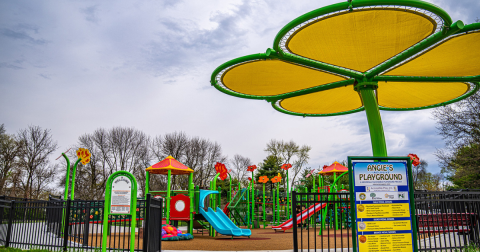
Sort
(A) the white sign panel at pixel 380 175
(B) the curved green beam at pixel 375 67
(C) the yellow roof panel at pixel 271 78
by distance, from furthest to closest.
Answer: (C) the yellow roof panel at pixel 271 78, (B) the curved green beam at pixel 375 67, (A) the white sign panel at pixel 380 175

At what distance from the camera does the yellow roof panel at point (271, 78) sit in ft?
34.7

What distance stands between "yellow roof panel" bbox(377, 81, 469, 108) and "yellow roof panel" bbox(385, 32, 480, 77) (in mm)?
1369

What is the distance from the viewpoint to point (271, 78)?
11.7 meters

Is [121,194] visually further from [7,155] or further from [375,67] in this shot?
[7,155]

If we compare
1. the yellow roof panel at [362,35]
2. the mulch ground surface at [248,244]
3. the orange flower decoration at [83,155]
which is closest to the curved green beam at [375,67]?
the yellow roof panel at [362,35]

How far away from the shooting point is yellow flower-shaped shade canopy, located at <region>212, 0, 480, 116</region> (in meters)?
7.52

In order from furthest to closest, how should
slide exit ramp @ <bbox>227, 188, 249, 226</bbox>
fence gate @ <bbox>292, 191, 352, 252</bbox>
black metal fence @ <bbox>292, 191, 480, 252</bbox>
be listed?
slide exit ramp @ <bbox>227, 188, 249, 226</bbox>, black metal fence @ <bbox>292, 191, 480, 252</bbox>, fence gate @ <bbox>292, 191, 352, 252</bbox>

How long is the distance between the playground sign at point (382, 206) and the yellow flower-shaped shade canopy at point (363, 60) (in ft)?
10.6

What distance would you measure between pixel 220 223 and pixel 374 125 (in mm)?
7794

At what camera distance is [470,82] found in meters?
12.3

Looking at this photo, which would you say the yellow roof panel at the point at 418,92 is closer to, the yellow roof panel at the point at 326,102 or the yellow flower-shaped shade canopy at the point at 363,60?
the yellow flower-shaped shade canopy at the point at 363,60

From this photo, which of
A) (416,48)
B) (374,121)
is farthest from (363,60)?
(374,121)

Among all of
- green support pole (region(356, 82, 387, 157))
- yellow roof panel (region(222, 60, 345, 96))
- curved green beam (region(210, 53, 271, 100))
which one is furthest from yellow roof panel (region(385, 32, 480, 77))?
curved green beam (region(210, 53, 271, 100))

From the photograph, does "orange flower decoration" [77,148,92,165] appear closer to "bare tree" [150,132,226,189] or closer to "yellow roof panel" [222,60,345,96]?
"yellow roof panel" [222,60,345,96]
